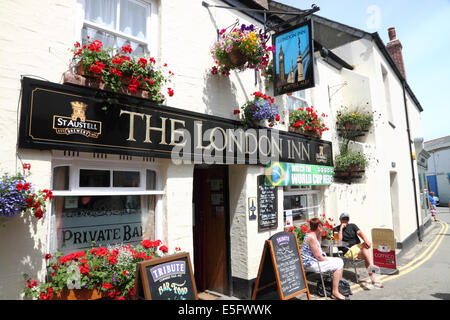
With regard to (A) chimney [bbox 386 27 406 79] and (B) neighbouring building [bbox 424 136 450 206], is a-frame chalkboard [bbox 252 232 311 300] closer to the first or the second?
(A) chimney [bbox 386 27 406 79]

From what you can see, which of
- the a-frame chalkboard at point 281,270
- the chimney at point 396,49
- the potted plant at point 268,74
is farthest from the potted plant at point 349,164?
the chimney at point 396,49

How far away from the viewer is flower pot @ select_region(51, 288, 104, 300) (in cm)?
312

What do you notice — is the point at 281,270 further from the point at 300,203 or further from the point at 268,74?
the point at 268,74

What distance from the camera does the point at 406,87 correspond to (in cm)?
1368

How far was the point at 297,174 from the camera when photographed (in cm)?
674

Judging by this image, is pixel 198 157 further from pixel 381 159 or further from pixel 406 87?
pixel 406 87

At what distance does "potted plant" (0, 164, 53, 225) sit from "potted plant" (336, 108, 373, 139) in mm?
8205

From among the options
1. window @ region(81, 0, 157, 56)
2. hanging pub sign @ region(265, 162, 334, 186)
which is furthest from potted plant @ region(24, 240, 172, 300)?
hanging pub sign @ region(265, 162, 334, 186)

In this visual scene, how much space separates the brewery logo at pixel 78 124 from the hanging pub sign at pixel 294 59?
3933 millimetres

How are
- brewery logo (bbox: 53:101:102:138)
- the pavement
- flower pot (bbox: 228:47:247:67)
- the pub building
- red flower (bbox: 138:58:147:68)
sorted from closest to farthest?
the pub building, brewery logo (bbox: 53:101:102:138), red flower (bbox: 138:58:147:68), flower pot (bbox: 228:47:247:67), the pavement

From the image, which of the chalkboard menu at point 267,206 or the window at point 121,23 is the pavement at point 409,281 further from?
the window at point 121,23

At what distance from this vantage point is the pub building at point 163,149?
318cm

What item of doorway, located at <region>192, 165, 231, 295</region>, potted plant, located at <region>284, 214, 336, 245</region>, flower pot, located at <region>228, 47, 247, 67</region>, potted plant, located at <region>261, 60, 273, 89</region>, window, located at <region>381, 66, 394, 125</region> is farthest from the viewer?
window, located at <region>381, 66, 394, 125</region>
